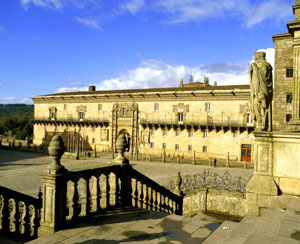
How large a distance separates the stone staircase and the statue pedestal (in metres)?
0.67

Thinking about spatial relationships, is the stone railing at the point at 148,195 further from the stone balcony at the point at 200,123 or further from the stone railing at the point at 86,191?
the stone balcony at the point at 200,123

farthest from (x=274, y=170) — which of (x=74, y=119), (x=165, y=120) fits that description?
(x=74, y=119)

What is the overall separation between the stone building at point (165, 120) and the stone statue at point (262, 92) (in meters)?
24.8

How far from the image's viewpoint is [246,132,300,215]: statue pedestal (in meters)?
6.42

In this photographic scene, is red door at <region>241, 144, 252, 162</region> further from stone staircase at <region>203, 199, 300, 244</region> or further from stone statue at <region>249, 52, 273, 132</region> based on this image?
stone staircase at <region>203, 199, 300, 244</region>

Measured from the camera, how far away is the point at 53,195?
16.1ft

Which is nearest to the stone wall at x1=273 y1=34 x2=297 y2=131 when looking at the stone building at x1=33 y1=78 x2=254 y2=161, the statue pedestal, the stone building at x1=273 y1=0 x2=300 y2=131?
the stone building at x1=273 y1=0 x2=300 y2=131

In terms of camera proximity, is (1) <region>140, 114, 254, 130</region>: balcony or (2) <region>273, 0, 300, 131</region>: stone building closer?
(2) <region>273, 0, 300, 131</region>: stone building

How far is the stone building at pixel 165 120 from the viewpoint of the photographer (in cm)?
3130

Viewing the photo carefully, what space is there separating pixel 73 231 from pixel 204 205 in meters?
8.32

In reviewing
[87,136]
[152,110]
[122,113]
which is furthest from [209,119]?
[87,136]

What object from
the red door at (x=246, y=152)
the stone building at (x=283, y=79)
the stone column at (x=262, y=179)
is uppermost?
the stone building at (x=283, y=79)

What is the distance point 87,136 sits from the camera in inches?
1654

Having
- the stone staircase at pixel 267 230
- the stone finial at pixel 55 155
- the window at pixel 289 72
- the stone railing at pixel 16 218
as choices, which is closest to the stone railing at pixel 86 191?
the stone finial at pixel 55 155
